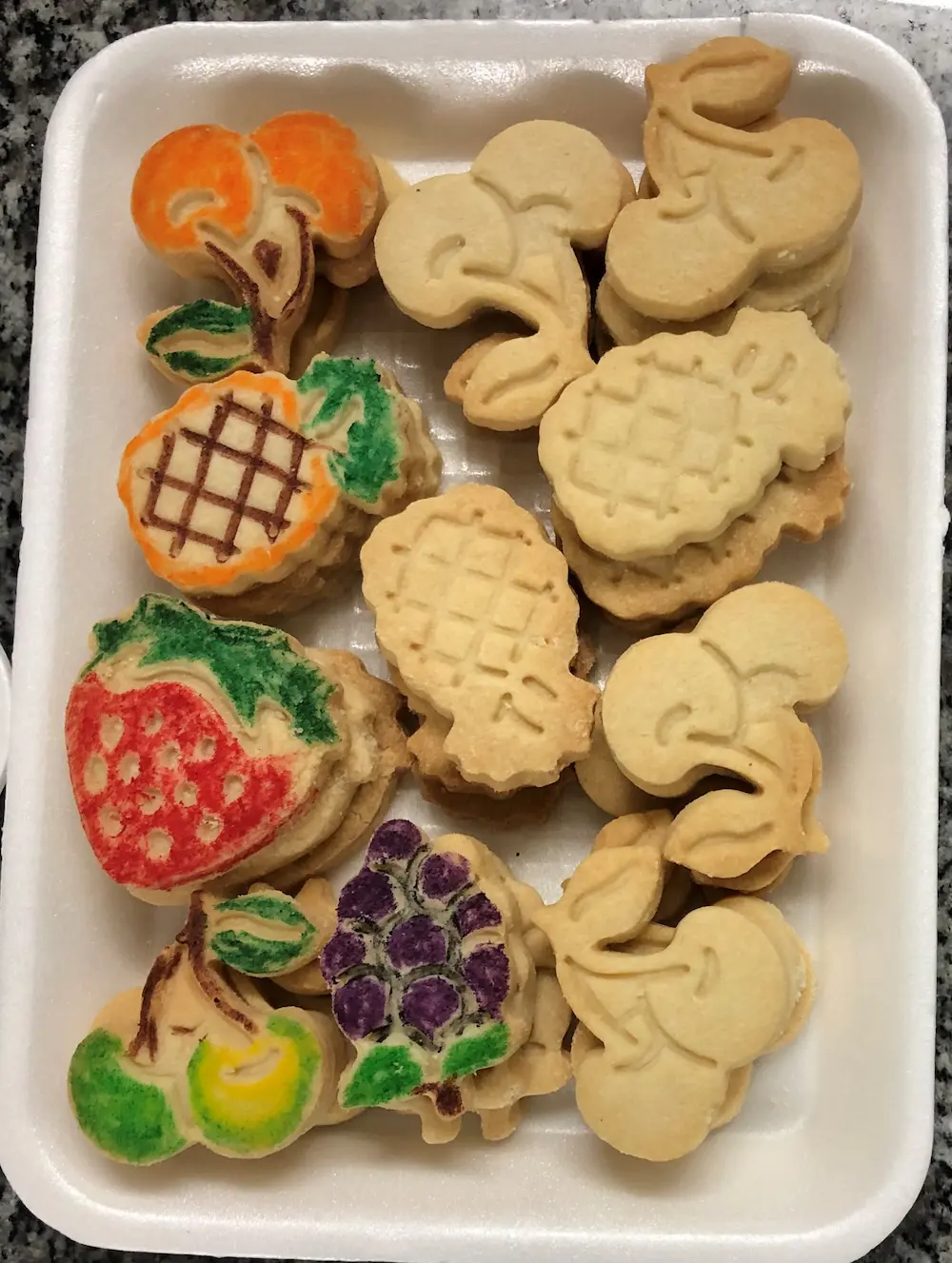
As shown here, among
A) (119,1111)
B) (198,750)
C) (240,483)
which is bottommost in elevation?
(119,1111)

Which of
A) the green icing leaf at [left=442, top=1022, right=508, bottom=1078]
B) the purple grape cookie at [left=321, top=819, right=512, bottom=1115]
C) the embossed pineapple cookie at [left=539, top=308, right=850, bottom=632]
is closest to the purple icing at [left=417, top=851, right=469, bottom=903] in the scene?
the purple grape cookie at [left=321, top=819, right=512, bottom=1115]

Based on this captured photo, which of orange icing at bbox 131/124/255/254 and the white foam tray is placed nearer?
the white foam tray

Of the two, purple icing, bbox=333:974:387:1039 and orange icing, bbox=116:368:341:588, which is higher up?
orange icing, bbox=116:368:341:588

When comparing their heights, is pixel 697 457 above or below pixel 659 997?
above

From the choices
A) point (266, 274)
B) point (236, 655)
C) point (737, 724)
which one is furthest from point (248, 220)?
point (737, 724)

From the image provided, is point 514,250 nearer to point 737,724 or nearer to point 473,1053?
point 737,724

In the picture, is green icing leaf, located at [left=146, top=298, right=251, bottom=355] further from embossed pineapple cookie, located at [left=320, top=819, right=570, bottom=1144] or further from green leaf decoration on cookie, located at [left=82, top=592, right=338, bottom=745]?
embossed pineapple cookie, located at [left=320, top=819, right=570, bottom=1144]
